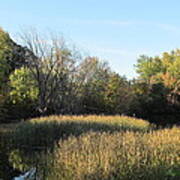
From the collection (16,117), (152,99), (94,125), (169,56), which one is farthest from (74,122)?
(169,56)

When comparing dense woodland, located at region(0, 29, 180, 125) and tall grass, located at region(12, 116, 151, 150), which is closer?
tall grass, located at region(12, 116, 151, 150)

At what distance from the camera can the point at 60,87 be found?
941 inches

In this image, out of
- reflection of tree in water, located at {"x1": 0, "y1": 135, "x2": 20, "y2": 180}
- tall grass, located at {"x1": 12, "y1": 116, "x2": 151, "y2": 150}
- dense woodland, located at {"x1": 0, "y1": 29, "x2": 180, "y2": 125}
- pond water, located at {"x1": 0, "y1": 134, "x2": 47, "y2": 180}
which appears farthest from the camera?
dense woodland, located at {"x1": 0, "y1": 29, "x2": 180, "y2": 125}

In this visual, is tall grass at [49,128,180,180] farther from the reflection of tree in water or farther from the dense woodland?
the dense woodland

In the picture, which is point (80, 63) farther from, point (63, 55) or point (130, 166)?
point (130, 166)

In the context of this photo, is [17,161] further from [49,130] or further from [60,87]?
[60,87]

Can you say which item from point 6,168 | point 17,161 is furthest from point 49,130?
point 6,168

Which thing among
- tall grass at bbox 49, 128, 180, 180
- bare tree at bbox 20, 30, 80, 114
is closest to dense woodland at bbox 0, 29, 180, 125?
bare tree at bbox 20, 30, 80, 114

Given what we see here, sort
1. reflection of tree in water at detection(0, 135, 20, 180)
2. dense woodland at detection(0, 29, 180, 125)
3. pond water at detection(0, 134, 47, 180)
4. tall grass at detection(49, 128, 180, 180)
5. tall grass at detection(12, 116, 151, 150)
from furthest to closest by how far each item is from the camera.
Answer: dense woodland at detection(0, 29, 180, 125) < tall grass at detection(12, 116, 151, 150) < reflection of tree in water at detection(0, 135, 20, 180) < pond water at detection(0, 134, 47, 180) < tall grass at detection(49, 128, 180, 180)

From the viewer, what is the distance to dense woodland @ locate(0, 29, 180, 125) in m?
22.5

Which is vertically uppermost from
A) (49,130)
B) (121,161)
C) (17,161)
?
(121,161)

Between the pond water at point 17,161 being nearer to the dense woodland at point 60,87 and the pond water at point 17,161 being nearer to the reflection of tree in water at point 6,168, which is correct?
the reflection of tree in water at point 6,168

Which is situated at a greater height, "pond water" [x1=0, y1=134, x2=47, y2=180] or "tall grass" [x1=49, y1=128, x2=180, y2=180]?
"tall grass" [x1=49, y1=128, x2=180, y2=180]

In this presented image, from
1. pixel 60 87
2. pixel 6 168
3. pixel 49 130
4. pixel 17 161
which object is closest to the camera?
pixel 6 168
